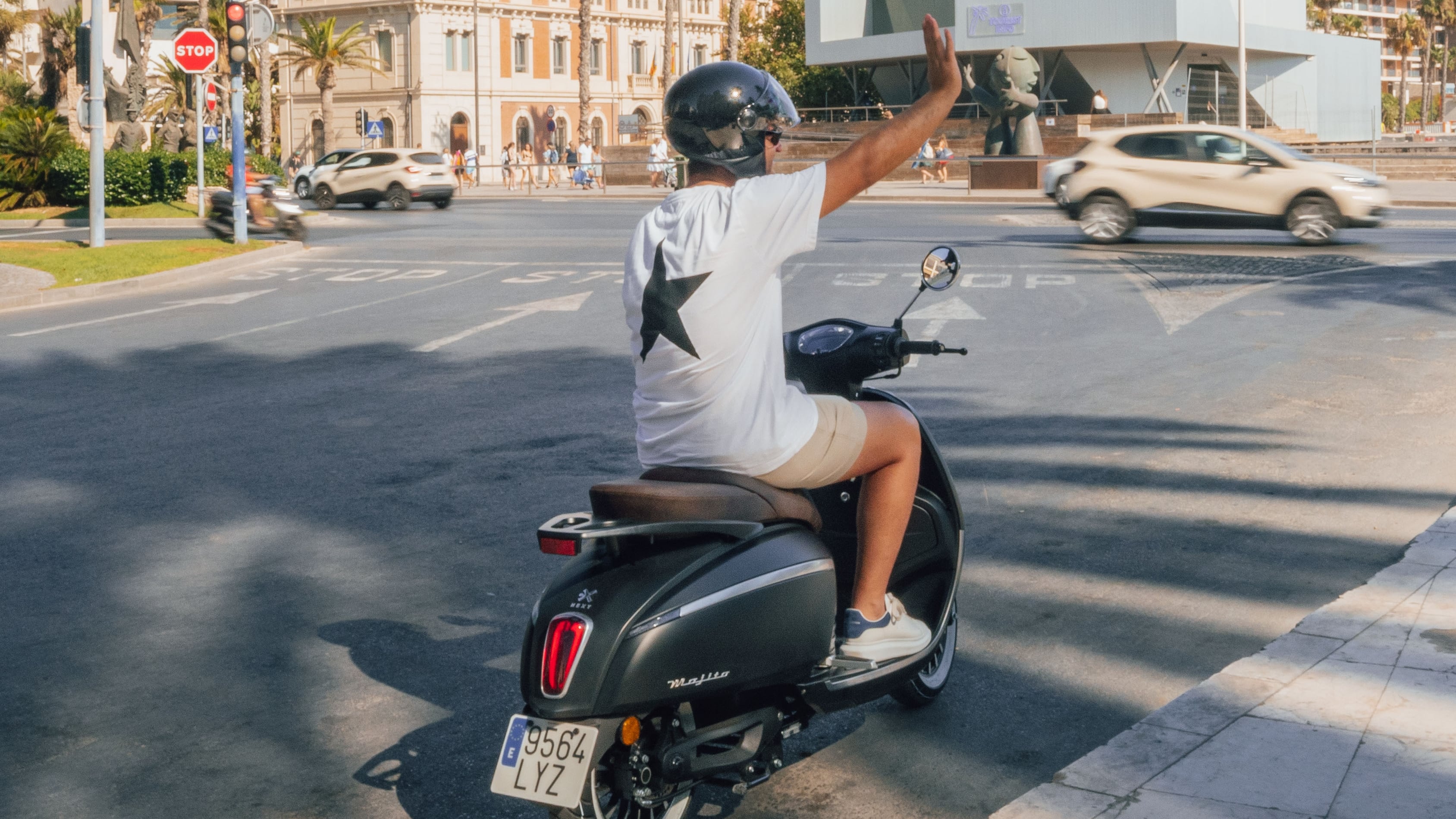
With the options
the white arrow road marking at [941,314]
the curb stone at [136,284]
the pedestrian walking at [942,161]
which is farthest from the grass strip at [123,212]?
the pedestrian walking at [942,161]

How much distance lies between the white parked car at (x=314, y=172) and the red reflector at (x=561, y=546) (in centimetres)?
3522

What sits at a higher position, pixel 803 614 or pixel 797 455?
pixel 797 455

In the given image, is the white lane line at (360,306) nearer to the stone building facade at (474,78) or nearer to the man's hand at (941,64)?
the man's hand at (941,64)

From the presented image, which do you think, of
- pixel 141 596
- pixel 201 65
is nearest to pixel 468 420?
pixel 141 596

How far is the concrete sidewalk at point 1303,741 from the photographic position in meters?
3.48

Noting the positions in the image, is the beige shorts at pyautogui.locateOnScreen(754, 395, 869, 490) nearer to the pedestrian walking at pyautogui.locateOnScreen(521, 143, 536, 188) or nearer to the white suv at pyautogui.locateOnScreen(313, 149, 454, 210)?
the white suv at pyautogui.locateOnScreen(313, 149, 454, 210)

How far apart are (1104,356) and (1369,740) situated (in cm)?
702

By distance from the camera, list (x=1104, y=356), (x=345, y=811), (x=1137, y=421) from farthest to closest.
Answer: (x=1104, y=356), (x=1137, y=421), (x=345, y=811)

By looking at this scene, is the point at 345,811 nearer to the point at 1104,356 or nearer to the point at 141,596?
the point at 141,596

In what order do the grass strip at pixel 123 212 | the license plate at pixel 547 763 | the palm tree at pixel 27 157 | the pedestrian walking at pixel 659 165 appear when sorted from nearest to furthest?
1. the license plate at pixel 547 763
2. the grass strip at pixel 123 212
3. the palm tree at pixel 27 157
4. the pedestrian walking at pixel 659 165

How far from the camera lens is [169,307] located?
15.1 metres

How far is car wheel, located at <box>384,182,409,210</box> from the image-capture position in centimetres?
3584

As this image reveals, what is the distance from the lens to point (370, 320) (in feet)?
43.9

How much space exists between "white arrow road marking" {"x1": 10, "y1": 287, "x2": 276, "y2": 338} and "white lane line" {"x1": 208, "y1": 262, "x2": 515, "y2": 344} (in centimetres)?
157
